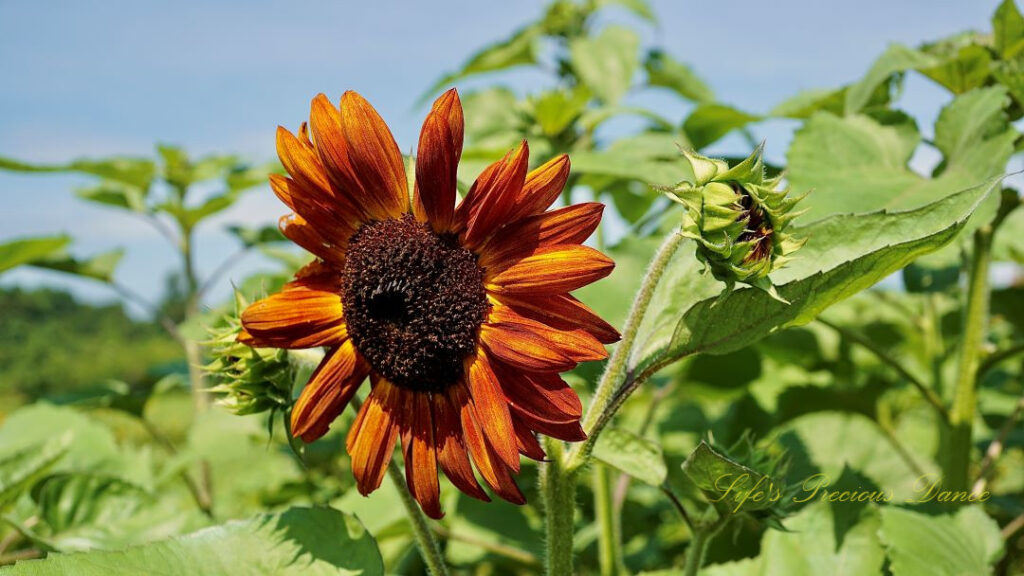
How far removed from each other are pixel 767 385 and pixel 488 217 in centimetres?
153

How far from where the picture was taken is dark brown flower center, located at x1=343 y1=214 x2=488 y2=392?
2.77 ft

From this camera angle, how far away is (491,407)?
2.62ft

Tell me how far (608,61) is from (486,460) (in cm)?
162

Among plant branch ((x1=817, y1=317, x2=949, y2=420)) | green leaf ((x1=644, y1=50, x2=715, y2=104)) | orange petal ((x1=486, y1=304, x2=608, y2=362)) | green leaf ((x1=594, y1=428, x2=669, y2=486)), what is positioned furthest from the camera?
green leaf ((x1=644, y1=50, x2=715, y2=104))

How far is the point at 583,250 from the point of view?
771 mm

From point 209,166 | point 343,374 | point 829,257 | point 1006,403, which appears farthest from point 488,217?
point 209,166

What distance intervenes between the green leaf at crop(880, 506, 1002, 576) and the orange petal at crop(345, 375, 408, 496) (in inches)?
24.9

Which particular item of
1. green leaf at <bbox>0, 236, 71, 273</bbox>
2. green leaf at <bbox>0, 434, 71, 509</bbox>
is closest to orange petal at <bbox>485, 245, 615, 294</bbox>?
green leaf at <bbox>0, 434, 71, 509</bbox>

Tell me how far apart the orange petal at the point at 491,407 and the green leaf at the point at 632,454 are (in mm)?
215

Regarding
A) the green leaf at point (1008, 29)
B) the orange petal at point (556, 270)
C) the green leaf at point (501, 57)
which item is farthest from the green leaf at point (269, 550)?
the green leaf at point (501, 57)

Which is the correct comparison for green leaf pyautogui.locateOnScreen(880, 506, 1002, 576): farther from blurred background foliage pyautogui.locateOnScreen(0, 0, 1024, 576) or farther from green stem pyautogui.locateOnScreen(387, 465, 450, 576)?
green stem pyautogui.locateOnScreen(387, 465, 450, 576)

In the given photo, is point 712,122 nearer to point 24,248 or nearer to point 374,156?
point 374,156

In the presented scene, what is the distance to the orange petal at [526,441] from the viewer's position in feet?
2.59

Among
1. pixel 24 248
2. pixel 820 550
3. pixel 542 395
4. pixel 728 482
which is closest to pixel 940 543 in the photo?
pixel 820 550
